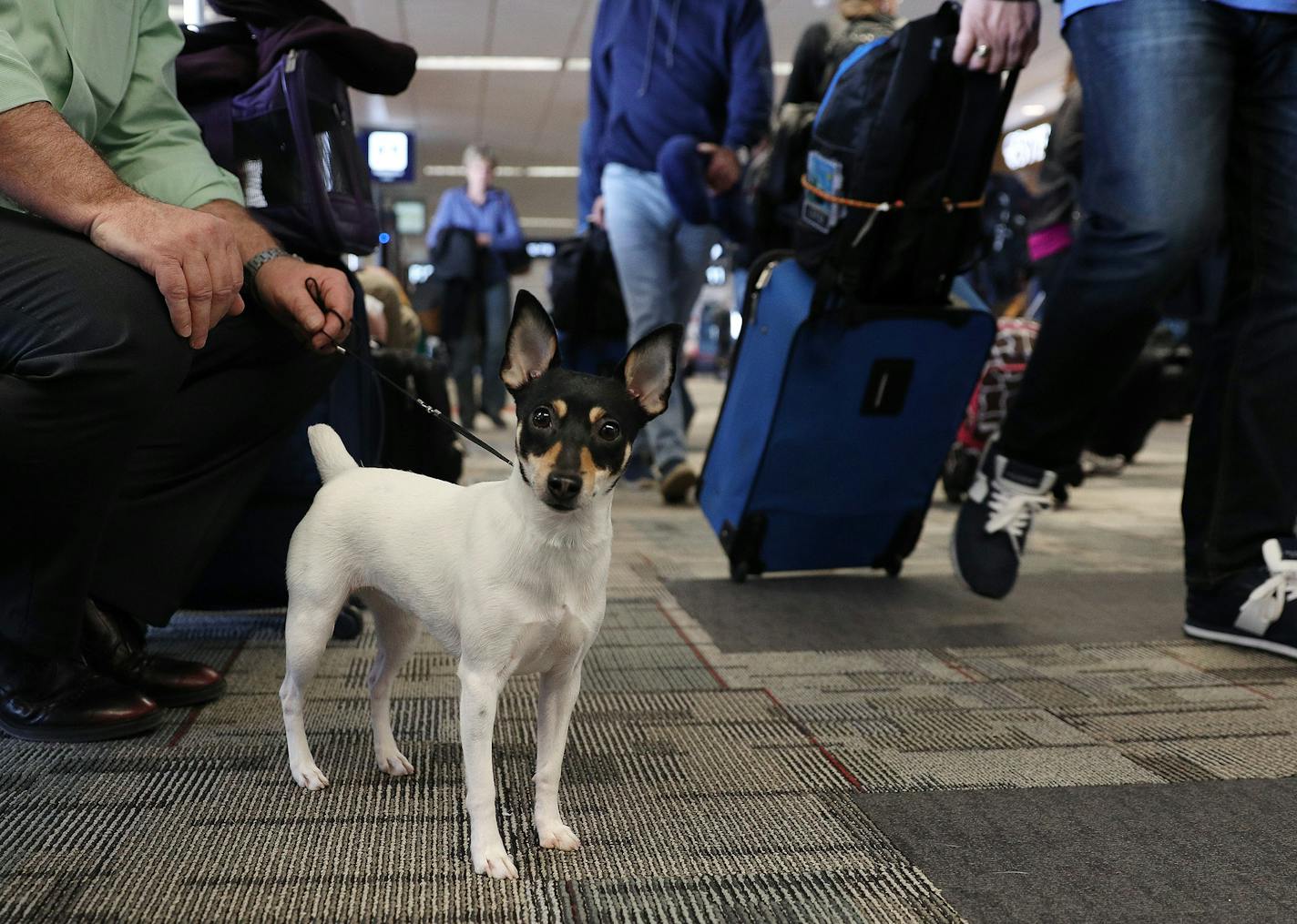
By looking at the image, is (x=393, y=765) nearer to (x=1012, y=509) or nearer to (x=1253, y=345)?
(x=1012, y=509)

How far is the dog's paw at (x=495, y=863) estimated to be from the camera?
3.28 ft

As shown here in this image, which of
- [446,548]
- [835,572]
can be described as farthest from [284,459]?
[835,572]

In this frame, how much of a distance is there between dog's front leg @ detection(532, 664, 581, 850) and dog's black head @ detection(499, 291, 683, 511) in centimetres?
22

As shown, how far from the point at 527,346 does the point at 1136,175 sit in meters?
1.10

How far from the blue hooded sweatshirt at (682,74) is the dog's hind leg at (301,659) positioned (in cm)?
246

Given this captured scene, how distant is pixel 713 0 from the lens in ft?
11.1

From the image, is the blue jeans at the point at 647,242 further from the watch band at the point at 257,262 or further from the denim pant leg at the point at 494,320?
the denim pant leg at the point at 494,320

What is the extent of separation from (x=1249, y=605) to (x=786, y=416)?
0.85m

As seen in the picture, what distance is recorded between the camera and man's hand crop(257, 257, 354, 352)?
1437mm

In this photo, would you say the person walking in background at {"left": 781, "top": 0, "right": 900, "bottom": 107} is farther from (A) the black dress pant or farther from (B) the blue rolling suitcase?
(A) the black dress pant

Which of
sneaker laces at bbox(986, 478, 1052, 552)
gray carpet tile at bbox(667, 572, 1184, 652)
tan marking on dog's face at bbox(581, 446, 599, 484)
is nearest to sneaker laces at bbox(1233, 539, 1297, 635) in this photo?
gray carpet tile at bbox(667, 572, 1184, 652)

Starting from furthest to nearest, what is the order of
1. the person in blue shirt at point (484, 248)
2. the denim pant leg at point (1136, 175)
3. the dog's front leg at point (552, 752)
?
the person in blue shirt at point (484, 248), the denim pant leg at point (1136, 175), the dog's front leg at point (552, 752)

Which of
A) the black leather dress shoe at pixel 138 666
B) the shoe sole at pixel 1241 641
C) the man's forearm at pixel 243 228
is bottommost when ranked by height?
the black leather dress shoe at pixel 138 666

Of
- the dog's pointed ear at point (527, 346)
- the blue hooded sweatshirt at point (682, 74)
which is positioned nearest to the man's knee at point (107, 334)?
the dog's pointed ear at point (527, 346)
